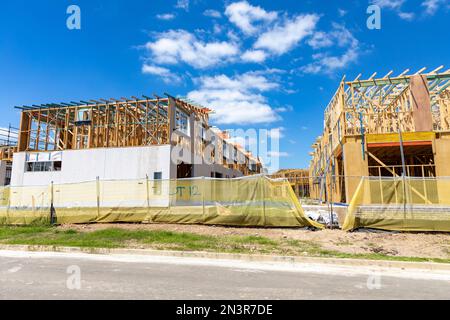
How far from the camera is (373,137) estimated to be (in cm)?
1980

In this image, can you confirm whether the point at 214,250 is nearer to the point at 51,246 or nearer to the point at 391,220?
the point at 51,246

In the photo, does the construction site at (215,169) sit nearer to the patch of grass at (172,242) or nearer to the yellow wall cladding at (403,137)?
the yellow wall cladding at (403,137)

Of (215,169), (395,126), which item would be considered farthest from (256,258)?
(215,169)

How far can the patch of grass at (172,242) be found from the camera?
28.8 feet

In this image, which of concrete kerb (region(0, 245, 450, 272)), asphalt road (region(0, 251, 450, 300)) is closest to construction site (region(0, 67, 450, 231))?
concrete kerb (region(0, 245, 450, 272))

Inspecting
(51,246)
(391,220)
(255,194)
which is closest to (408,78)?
(391,220)

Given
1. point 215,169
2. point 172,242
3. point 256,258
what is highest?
point 215,169

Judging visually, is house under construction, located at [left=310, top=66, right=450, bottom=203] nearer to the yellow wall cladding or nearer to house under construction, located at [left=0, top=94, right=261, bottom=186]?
the yellow wall cladding

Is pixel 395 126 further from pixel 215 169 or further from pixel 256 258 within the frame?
pixel 256 258

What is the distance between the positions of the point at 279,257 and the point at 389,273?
2683mm

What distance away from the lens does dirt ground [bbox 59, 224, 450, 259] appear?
895 centimetres

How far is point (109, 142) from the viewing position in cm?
2805

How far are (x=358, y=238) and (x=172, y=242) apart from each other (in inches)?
255

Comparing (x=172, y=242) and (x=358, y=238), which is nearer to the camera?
(x=172, y=242)
